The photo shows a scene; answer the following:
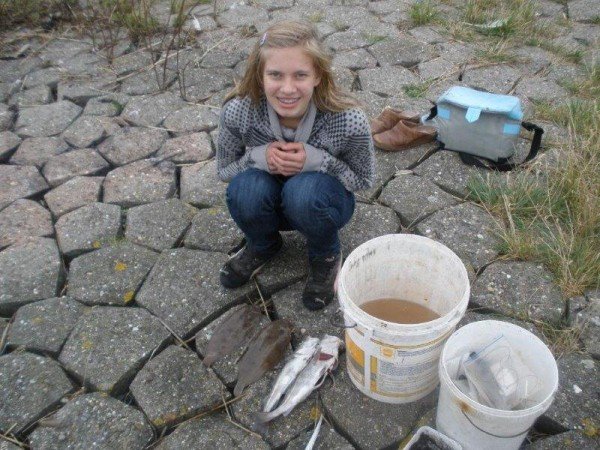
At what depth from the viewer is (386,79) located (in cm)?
376

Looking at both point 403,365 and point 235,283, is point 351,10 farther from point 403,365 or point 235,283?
point 403,365

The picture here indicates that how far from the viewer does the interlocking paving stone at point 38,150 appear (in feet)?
10.5

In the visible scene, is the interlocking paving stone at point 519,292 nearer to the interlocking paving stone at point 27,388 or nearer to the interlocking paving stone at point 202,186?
the interlocking paving stone at point 202,186

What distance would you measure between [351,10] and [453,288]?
11.1 ft

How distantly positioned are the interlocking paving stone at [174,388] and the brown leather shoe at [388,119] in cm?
177

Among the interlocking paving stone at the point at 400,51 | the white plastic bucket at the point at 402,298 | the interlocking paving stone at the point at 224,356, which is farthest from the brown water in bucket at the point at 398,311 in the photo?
the interlocking paving stone at the point at 400,51

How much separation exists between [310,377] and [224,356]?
402mm

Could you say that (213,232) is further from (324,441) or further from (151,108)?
(151,108)

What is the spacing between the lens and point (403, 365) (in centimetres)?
178

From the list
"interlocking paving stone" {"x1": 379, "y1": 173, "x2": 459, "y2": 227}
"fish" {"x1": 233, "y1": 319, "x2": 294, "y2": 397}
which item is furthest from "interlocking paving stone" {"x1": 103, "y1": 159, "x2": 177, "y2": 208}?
"interlocking paving stone" {"x1": 379, "y1": 173, "x2": 459, "y2": 227}

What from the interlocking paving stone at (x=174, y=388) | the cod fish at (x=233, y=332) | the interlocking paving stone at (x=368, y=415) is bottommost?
the interlocking paving stone at (x=368, y=415)

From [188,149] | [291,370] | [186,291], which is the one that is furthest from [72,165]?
[291,370]

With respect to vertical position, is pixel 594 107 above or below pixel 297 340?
above

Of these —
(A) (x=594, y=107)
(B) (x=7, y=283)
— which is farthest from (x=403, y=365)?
(A) (x=594, y=107)
